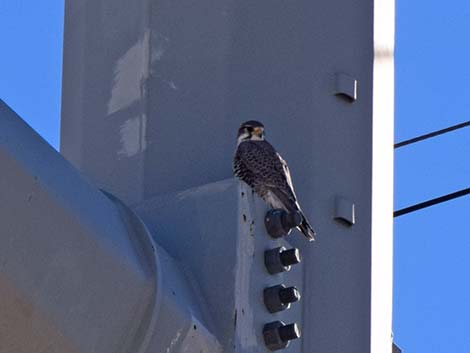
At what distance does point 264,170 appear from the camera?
7117mm

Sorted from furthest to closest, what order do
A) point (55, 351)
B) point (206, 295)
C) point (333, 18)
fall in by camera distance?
point (333, 18)
point (206, 295)
point (55, 351)

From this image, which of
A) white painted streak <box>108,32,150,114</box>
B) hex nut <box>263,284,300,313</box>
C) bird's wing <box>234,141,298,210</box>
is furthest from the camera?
bird's wing <box>234,141,298,210</box>

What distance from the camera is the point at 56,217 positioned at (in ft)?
10.5

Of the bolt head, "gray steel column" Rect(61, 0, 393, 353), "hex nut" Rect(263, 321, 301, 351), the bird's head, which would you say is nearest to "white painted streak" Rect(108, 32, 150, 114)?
"gray steel column" Rect(61, 0, 393, 353)

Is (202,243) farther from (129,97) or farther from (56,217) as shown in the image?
(56,217)

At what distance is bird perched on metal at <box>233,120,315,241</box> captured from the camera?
4.68m

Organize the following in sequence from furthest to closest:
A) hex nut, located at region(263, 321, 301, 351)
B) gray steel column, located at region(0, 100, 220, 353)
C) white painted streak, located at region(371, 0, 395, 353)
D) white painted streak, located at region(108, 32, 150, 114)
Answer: white painted streak, located at region(108, 32, 150, 114), white painted streak, located at region(371, 0, 395, 353), hex nut, located at region(263, 321, 301, 351), gray steel column, located at region(0, 100, 220, 353)

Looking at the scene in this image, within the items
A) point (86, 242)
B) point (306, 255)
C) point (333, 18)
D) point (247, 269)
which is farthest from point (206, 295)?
point (333, 18)

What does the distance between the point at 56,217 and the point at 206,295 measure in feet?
3.03

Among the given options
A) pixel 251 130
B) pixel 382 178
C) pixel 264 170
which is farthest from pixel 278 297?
pixel 264 170
